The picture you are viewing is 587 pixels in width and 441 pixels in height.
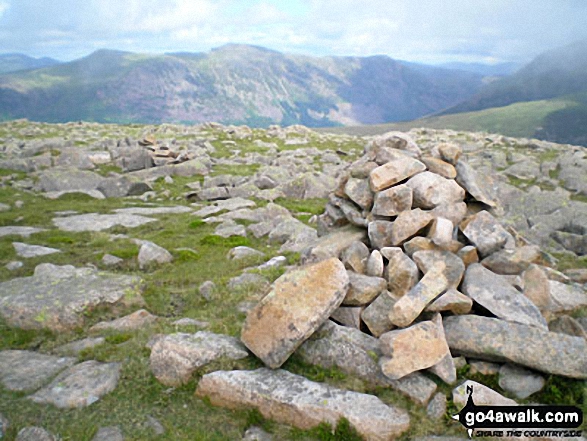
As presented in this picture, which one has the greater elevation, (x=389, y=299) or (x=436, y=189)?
(x=436, y=189)

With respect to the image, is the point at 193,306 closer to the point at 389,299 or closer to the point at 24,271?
the point at 389,299

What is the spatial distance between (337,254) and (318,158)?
54.9 metres

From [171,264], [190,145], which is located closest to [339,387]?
[171,264]

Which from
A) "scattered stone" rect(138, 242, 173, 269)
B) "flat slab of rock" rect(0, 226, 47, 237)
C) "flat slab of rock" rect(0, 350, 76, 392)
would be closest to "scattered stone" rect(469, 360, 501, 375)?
"flat slab of rock" rect(0, 350, 76, 392)

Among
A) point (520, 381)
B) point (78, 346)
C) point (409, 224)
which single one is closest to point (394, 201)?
point (409, 224)

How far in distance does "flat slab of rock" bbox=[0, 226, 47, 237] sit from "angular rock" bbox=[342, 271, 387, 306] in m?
24.7

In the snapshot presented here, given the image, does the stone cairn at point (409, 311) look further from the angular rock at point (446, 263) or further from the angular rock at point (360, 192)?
the angular rock at point (360, 192)

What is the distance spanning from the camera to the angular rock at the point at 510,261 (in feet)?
45.4

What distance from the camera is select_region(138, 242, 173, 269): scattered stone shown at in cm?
2272

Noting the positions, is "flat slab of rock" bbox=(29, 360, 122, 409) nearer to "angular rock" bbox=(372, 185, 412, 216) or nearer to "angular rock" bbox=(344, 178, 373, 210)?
"angular rock" bbox=(372, 185, 412, 216)

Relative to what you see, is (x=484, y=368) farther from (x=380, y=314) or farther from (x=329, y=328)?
(x=329, y=328)

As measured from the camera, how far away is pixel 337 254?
1554 centimetres

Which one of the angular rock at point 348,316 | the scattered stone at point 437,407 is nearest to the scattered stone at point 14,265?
the angular rock at point 348,316

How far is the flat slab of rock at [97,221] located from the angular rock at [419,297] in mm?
25096
